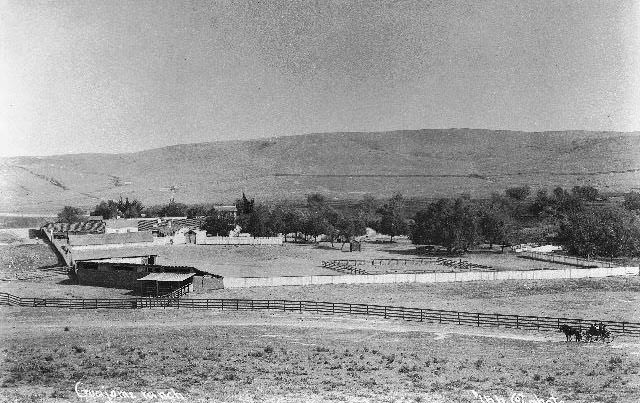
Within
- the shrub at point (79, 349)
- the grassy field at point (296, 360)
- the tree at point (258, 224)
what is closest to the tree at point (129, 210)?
the tree at point (258, 224)

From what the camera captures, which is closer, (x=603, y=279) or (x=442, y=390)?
(x=442, y=390)

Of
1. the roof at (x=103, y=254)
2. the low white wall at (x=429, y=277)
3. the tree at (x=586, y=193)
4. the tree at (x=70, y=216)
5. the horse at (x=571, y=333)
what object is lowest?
the horse at (x=571, y=333)

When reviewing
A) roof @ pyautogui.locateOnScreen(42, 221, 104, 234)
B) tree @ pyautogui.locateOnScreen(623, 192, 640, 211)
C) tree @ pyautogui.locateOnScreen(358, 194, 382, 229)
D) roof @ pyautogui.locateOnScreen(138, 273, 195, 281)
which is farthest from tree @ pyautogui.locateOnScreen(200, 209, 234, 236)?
tree @ pyautogui.locateOnScreen(623, 192, 640, 211)

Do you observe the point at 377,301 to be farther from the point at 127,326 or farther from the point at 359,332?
the point at 127,326

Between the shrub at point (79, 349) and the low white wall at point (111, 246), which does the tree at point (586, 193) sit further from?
the shrub at point (79, 349)

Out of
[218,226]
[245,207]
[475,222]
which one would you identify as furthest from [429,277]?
[245,207]

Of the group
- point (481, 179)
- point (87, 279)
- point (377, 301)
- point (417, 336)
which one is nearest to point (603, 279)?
point (377, 301)
